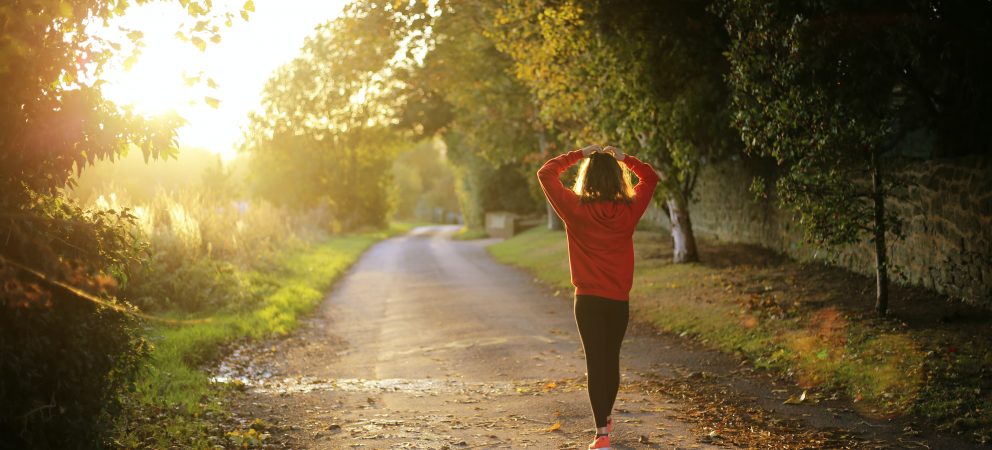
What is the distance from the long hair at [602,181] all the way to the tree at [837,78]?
5149mm

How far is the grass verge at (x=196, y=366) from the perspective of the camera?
23.0 feet

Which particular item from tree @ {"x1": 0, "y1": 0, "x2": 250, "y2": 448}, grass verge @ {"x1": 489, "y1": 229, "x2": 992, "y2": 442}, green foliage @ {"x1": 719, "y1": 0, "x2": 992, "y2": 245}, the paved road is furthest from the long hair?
green foliage @ {"x1": 719, "y1": 0, "x2": 992, "y2": 245}

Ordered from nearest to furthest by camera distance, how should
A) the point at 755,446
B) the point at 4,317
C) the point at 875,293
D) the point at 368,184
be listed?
1. the point at 4,317
2. the point at 755,446
3. the point at 875,293
4. the point at 368,184

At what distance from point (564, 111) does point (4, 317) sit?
49.8 feet

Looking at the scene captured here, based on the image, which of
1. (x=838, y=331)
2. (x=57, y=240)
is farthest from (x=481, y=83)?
(x=57, y=240)

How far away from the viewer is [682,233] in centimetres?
1988

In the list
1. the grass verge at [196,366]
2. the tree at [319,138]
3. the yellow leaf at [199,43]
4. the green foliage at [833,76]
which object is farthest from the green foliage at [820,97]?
the tree at [319,138]

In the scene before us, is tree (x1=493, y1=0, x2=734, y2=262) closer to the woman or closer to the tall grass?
the tall grass

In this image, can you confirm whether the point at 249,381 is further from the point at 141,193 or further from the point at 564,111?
the point at 564,111

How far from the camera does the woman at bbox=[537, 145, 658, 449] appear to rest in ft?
19.7

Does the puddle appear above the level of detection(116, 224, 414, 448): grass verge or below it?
below

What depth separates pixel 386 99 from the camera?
4284 cm

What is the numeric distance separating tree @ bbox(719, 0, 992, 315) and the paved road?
2377 mm

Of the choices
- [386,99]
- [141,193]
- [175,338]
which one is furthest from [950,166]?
[386,99]
